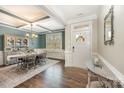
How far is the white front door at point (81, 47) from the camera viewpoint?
4137 millimetres

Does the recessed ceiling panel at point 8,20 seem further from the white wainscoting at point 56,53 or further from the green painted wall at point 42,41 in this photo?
the green painted wall at point 42,41

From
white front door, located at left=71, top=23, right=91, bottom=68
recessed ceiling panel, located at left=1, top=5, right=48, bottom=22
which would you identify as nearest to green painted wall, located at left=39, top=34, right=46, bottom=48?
white front door, located at left=71, top=23, right=91, bottom=68

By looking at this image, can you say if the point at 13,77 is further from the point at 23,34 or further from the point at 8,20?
the point at 23,34

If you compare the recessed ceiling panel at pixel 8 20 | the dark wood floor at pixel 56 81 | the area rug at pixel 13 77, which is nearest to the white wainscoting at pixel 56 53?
the recessed ceiling panel at pixel 8 20

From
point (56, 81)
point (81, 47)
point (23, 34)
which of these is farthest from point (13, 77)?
point (23, 34)

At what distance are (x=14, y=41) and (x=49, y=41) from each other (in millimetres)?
3152

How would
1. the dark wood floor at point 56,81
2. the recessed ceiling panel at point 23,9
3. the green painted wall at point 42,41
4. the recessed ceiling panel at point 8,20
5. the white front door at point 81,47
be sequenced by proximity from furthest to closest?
the green painted wall at point 42,41, the white front door at point 81,47, the recessed ceiling panel at point 8,20, the recessed ceiling panel at point 23,9, the dark wood floor at point 56,81

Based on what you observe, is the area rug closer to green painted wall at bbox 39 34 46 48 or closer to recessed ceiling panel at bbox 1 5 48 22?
recessed ceiling panel at bbox 1 5 48 22

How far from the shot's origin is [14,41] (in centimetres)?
554
